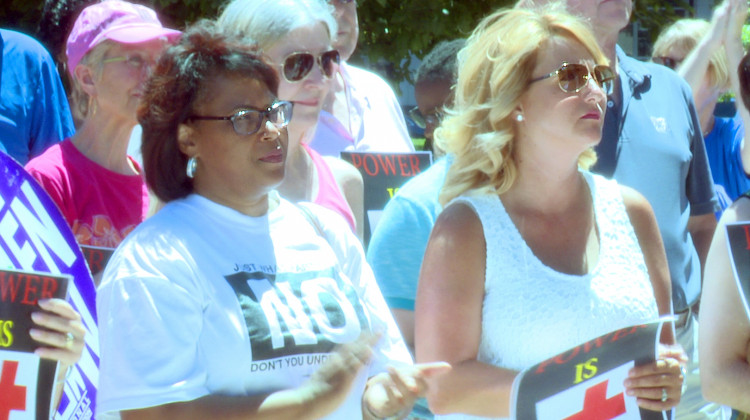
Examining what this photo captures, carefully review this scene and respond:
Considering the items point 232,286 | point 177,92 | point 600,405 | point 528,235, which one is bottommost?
point 600,405

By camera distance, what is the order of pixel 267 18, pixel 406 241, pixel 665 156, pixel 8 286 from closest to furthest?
1. pixel 8 286
2. pixel 406 241
3. pixel 267 18
4. pixel 665 156

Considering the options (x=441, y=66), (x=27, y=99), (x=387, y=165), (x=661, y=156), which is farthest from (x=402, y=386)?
(x=441, y=66)

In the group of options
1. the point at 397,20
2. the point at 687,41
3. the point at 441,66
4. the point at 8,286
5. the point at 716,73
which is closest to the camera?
the point at 8,286

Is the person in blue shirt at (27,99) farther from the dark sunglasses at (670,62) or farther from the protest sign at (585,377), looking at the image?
the dark sunglasses at (670,62)

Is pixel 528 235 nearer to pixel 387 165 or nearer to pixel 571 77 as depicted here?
pixel 571 77

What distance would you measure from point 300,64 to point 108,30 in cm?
58

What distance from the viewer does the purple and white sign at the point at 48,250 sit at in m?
2.38

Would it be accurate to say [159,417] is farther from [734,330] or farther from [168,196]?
[734,330]

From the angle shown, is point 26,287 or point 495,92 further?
point 495,92

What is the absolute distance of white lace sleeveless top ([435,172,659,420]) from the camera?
2.48 meters

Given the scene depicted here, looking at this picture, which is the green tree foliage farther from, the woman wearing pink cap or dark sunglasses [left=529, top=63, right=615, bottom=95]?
dark sunglasses [left=529, top=63, right=615, bottom=95]

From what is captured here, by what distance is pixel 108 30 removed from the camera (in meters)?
3.00

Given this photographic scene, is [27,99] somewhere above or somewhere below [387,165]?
above

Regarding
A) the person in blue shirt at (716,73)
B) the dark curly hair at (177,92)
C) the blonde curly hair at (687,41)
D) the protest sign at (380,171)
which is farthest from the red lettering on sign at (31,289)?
the blonde curly hair at (687,41)
